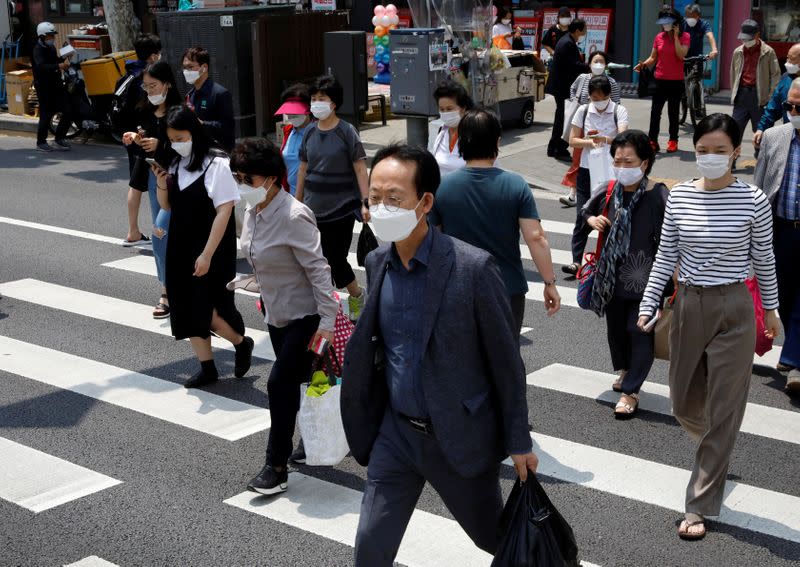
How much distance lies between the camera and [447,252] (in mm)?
3846

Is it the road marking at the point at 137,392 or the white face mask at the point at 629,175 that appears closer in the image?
the white face mask at the point at 629,175

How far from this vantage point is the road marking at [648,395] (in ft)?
21.4

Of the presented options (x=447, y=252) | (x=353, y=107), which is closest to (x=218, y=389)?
(x=447, y=252)

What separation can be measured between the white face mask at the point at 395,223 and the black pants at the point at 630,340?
3.04 meters

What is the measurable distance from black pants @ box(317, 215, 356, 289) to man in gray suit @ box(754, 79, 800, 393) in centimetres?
294

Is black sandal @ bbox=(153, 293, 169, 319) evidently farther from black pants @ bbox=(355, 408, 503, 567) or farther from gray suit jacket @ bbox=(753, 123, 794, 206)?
black pants @ bbox=(355, 408, 503, 567)

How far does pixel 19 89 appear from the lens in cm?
2161

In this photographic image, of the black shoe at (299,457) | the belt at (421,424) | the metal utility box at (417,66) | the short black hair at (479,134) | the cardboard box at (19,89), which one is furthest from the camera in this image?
the cardboard box at (19,89)

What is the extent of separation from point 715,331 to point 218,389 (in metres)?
3.48

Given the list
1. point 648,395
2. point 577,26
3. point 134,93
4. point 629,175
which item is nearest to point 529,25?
point 577,26

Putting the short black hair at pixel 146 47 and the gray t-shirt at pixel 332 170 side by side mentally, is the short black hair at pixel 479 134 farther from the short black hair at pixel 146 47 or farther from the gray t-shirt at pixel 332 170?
the short black hair at pixel 146 47

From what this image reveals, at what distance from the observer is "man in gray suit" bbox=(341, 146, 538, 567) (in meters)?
3.80

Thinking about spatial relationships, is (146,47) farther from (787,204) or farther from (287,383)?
(787,204)

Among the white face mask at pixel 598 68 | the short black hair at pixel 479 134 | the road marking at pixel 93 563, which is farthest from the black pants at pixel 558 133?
the road marking at pixel 93 563
